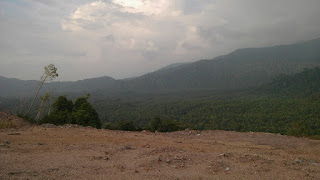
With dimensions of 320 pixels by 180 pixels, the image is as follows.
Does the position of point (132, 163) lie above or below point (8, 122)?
below

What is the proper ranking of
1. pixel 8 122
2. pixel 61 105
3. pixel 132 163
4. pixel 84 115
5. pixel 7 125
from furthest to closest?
pixel 61 105, pixel 84 115, pixel 8 122, pixel 7 125, pixel 132 163

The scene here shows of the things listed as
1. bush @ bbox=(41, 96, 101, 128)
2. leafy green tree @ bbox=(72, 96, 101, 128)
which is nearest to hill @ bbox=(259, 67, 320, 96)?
leafy green tree @ bbox=(72, 96, 101, 128)

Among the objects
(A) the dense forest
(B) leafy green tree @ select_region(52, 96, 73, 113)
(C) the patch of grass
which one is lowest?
(A) the dense forest

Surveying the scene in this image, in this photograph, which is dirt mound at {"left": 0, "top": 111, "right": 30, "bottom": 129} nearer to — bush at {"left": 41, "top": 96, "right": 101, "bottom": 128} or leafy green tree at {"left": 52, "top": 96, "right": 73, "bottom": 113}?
bush at {"left": 41, "top": 96, "right": 101, "bottom": 128}

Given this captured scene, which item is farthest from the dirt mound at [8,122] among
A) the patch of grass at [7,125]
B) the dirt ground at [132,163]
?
the dirt ground at [132,163]

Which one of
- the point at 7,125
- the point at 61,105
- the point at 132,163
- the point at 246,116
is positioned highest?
the point at 61,105

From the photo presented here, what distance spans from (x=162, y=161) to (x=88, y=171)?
7.66ft

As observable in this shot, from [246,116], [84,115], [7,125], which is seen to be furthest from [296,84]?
[7,125]

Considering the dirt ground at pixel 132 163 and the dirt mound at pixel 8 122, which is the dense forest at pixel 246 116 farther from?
the dirt ground at pixel 132 163

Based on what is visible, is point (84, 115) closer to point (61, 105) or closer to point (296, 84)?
point (61, 105)

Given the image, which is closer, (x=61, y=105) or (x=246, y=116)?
(x=61, y=105)

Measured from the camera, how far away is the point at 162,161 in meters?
7.49

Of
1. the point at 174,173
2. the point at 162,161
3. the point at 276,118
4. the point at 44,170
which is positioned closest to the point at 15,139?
the point at 44,170

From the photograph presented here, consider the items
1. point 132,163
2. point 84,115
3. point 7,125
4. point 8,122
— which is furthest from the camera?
point 84,115
